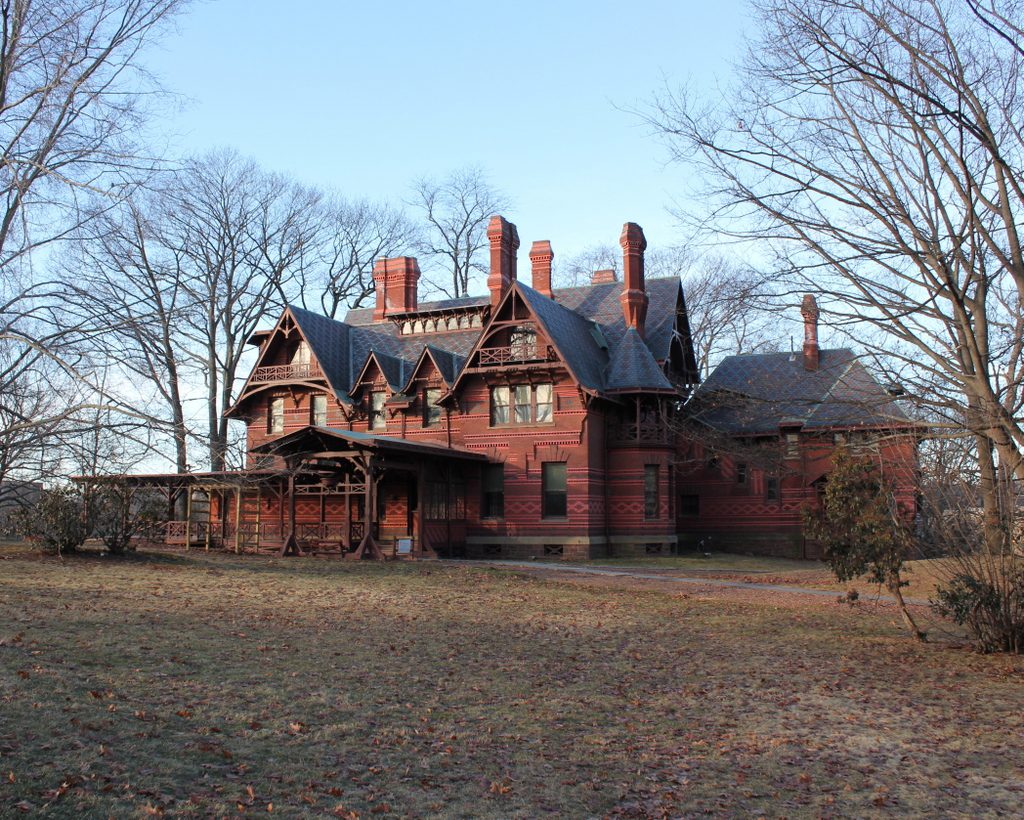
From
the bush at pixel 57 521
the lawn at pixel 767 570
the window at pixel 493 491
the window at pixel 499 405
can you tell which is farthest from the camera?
the window at pixel 499 405

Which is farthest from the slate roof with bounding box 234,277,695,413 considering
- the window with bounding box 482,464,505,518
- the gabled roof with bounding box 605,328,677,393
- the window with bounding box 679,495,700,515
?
the window with bounding box 679,495,700,515

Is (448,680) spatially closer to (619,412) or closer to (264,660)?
(264,660)

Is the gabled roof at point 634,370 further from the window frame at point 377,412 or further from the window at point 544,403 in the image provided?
the window frame at point 377,412

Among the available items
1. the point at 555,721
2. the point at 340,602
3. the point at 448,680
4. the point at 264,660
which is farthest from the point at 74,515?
the point at 555,721

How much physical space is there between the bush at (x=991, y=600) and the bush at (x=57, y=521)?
1821 cm

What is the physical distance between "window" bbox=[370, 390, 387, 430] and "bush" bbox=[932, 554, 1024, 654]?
26.4 meters

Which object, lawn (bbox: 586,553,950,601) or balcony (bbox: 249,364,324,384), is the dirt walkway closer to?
lawn (bbox: 586,553,950,601)

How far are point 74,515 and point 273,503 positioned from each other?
13859mm

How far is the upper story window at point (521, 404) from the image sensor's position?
34.3m

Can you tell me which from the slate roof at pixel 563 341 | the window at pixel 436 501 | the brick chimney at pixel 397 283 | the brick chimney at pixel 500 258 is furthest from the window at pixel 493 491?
the brick chimney at pixel 397 283

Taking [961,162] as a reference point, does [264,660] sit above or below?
below

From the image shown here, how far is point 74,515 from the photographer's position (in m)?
22.2

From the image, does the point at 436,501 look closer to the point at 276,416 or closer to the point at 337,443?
the point at 337,443

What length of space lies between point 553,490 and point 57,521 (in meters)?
17.1
